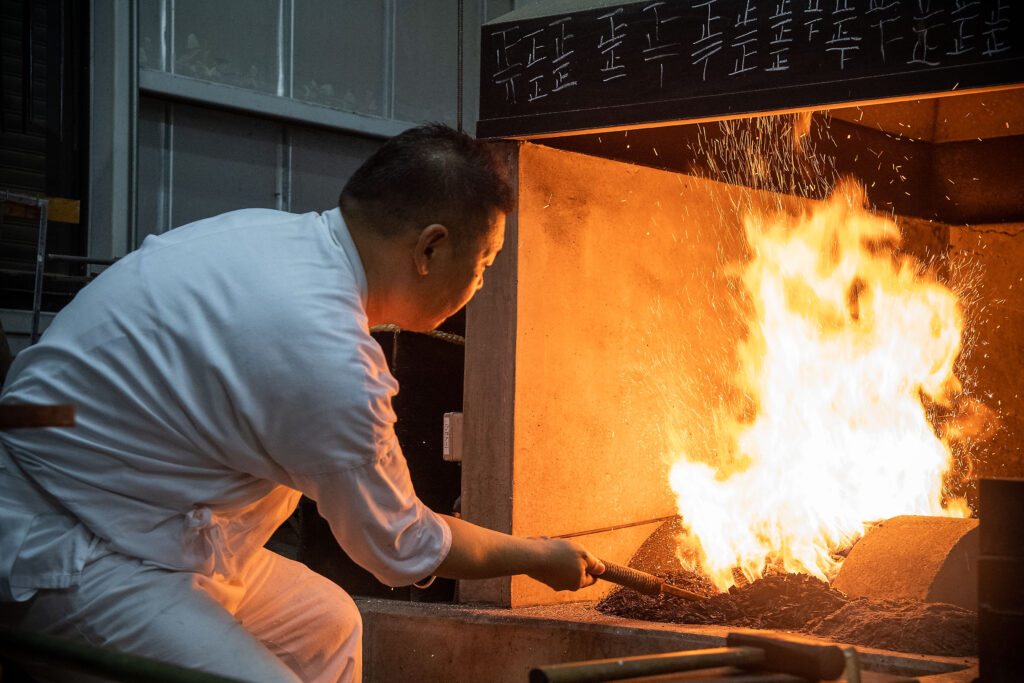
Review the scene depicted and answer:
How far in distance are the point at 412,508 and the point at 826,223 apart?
3353 millimetres

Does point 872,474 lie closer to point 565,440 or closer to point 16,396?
point 565,440

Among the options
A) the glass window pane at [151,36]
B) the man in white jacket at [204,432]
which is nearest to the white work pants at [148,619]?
the man in white jacket at [204,432]

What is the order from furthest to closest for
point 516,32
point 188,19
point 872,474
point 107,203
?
point 188,19 → point 107,203 → point 872,474 → point 516,32

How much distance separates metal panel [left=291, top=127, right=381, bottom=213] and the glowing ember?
11.7 ft

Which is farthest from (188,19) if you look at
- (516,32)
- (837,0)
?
(837,0)

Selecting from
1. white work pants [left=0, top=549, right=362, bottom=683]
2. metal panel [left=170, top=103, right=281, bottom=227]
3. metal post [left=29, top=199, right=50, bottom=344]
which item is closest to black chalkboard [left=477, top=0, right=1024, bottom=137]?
white work pants [left=0, top=549, right=362, bottom=683]

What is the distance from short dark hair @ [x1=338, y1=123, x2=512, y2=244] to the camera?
2.33m

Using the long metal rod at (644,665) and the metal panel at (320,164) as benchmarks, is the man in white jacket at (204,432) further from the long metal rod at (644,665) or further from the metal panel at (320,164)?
the metal panel at (320,164)

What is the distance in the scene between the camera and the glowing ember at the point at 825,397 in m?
4.22

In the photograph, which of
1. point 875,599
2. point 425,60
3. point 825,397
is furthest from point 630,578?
point 425,60

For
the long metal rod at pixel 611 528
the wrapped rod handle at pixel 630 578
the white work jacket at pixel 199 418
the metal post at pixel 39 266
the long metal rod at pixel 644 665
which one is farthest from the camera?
the metal post at pixel 39 266

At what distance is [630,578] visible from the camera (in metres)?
2.90

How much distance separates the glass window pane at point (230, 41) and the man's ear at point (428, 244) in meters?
4.85

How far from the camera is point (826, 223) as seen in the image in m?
5.02
